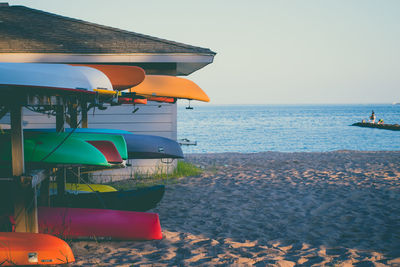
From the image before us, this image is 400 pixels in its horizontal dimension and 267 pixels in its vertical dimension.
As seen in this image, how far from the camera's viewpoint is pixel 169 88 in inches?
261

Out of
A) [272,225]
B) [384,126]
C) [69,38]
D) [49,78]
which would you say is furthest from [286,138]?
[49,78]

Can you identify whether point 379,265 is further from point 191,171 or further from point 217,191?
point 191,171

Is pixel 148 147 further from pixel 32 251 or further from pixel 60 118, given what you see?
pixel 32 251

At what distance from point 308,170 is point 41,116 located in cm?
718

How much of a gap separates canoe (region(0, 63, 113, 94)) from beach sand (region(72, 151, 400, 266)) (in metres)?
1.88

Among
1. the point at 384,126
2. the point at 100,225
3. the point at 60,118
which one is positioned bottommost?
the point at 384,126

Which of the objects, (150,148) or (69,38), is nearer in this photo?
(150,148)

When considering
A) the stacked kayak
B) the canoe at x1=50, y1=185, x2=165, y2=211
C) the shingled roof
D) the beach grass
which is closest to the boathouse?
the shingled roof

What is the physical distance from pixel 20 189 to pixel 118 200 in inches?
66.4

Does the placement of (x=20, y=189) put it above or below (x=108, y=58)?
below

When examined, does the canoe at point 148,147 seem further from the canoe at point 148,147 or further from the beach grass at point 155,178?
the beach grass at point 155,178

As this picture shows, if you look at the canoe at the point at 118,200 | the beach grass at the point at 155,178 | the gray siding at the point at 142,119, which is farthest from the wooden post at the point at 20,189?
the gray siding at the point at 142,119

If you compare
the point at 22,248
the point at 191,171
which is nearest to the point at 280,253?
the point at 22,248

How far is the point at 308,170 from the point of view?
997 centimetres
